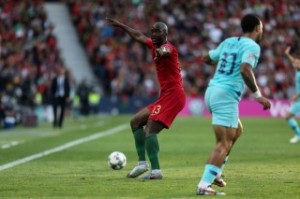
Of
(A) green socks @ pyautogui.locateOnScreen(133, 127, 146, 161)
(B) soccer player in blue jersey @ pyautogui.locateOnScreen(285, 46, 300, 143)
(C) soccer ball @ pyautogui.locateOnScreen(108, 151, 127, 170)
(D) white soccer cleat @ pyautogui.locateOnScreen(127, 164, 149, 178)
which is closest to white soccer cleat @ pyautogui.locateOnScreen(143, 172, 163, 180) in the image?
(D) white soccer cleat @ pyautogui.locateOnScreen(127, 164, 149, 178)

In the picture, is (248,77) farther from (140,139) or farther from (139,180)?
(140,139)

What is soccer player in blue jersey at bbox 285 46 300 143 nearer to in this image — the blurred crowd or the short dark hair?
the short dark hair

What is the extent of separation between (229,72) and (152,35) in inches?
93.1

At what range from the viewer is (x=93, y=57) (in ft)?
155

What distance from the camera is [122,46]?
46.5 metres

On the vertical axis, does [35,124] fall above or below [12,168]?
below

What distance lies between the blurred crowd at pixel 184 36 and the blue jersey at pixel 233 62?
104 ft

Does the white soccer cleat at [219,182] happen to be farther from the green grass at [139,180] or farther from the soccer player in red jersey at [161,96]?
the soccer player in red jersey at [161,96]

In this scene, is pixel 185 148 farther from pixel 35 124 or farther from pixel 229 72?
pixel 35 124

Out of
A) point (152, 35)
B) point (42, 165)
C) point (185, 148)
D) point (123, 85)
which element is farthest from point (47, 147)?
point (123, 85)

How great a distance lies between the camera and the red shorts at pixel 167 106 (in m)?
13.7

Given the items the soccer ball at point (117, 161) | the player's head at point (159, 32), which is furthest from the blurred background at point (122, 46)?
the player's head at point (159, 32)

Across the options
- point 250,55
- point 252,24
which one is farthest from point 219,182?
point 252,24

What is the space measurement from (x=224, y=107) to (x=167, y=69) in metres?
2.46
